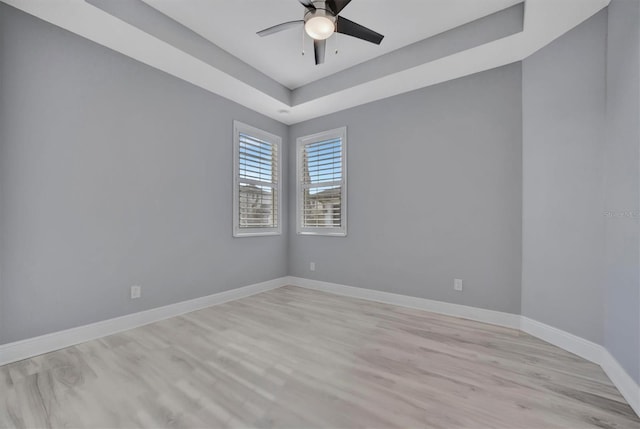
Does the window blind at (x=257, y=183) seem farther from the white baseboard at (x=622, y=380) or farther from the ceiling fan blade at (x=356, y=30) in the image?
the white baseboard at (x=622, y=380)

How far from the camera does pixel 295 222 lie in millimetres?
4418

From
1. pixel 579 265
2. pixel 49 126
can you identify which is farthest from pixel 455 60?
pixel 49 126

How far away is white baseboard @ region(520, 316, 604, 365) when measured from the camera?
2029 millimetres

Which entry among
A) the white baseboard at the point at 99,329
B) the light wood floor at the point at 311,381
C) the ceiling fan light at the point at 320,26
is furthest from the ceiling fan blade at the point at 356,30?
the white baseboard at the point at 99,329

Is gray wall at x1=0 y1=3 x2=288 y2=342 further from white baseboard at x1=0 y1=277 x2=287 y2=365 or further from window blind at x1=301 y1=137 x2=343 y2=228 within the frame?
window blind at x1=301 y1=137 x2=343 y2=228

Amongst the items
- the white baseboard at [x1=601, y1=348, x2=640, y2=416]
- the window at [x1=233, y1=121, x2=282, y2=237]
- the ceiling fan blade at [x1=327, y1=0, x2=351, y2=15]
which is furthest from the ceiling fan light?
the white baseboard at [x1=601, y1=348, x2=640, y2=416]

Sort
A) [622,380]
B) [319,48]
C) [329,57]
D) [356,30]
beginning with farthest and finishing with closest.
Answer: [329,57] < [319,48] < [356,30] < [622,380]

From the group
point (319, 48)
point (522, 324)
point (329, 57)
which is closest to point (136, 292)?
point (319, 48)

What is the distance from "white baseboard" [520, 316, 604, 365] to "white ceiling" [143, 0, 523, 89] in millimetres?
2737

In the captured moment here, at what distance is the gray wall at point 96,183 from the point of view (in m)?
2.04

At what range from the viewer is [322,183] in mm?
4133

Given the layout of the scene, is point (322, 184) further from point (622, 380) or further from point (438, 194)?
point (622, 380)

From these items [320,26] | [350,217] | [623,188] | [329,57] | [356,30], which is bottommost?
[350,217]

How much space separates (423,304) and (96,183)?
3502 millimetres
